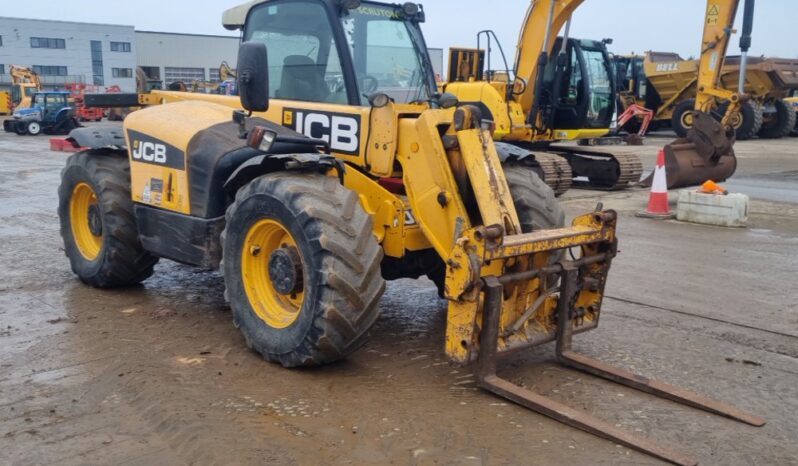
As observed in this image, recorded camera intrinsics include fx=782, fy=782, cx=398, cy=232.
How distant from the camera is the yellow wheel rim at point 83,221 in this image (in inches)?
267

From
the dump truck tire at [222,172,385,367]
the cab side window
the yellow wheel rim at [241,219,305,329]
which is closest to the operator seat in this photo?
the cab side window

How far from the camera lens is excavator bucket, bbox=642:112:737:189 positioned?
12.7 meters

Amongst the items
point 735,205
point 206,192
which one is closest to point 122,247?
point 206,192

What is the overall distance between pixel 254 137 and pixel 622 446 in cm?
286

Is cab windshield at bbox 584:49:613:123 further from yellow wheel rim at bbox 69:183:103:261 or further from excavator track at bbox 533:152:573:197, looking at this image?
yellow wheel rim at bbox 69:183:103:261

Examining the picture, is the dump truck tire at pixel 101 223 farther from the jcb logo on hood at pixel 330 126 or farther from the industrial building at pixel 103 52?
the industrial building at pixel 103 52

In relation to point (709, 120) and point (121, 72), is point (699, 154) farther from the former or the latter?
point (121, 72)

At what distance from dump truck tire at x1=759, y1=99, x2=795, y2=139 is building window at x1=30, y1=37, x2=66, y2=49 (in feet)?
203

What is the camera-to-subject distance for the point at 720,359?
16.7 ft

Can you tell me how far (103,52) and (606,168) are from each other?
67.4 meters

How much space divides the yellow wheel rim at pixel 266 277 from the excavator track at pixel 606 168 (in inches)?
392

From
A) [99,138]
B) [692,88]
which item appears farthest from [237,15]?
[692,88]

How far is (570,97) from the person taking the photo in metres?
14.0

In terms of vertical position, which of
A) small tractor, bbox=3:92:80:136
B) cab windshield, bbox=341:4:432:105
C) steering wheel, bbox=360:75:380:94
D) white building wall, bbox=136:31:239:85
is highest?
white building wall, bbox=136:31:239:85
